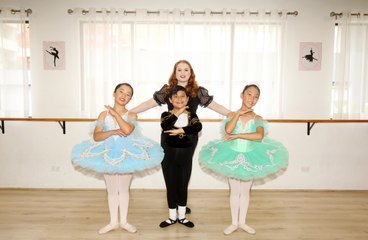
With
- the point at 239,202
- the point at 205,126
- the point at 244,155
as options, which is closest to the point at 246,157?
the point at 244,155

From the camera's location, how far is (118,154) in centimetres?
250

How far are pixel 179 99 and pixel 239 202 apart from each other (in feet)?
3.60

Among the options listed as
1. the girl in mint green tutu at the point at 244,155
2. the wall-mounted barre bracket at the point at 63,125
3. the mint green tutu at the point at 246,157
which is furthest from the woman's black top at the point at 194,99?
the wall-mounted barre bracket at the point at 63,125

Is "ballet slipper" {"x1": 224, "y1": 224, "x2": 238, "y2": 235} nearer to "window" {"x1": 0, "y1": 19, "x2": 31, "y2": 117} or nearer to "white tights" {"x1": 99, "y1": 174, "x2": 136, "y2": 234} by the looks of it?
"white tights" {"x1": 99, "y1": 174, "x2": 136, "y2": 234}

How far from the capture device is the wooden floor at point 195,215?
105 inches

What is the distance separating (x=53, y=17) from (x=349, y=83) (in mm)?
4120

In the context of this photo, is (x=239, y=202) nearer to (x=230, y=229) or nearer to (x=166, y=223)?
(x=230, y=229)

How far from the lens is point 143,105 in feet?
9.61

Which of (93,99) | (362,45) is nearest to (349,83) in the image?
(362,45)

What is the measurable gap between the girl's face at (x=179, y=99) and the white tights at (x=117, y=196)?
2.52 feet

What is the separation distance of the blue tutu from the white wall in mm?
1346

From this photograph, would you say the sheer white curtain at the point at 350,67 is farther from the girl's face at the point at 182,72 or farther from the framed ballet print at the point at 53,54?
the framed ballet print at the point at 53,54

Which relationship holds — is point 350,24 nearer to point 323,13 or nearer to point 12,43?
point 323,13

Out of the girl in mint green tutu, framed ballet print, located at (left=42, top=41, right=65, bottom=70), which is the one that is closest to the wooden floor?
the girl in mint green tutu
